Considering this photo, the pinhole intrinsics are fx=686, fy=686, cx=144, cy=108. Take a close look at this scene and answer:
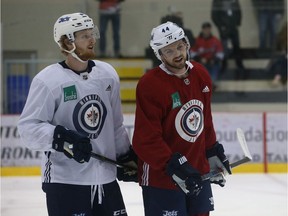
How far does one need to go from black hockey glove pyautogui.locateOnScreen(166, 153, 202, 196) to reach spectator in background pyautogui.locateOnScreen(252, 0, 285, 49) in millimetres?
5515

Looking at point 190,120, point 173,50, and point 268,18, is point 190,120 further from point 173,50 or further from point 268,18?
point 268,18

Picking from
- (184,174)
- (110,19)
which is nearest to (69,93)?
(184,174)

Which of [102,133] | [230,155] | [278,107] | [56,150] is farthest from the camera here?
[278,107]

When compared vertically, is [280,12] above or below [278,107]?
above

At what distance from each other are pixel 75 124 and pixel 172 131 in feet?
1.11

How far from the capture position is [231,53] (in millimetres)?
7660

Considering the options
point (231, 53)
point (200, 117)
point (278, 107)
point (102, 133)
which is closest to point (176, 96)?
point (200, 117)

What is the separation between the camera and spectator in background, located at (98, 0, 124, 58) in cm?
734

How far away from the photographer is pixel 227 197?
4859 millimetres

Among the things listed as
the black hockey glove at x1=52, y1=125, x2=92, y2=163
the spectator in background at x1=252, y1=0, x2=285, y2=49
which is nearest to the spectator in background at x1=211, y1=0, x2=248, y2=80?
the spectator in background at x1=252, y1=0, x2=285, y2=49

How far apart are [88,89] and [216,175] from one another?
578 mm

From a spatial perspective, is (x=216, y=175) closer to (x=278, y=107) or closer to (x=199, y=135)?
(x=199, y=135)

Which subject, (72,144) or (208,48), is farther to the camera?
(208,48)

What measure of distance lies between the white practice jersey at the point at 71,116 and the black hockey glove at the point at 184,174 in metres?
0.27
